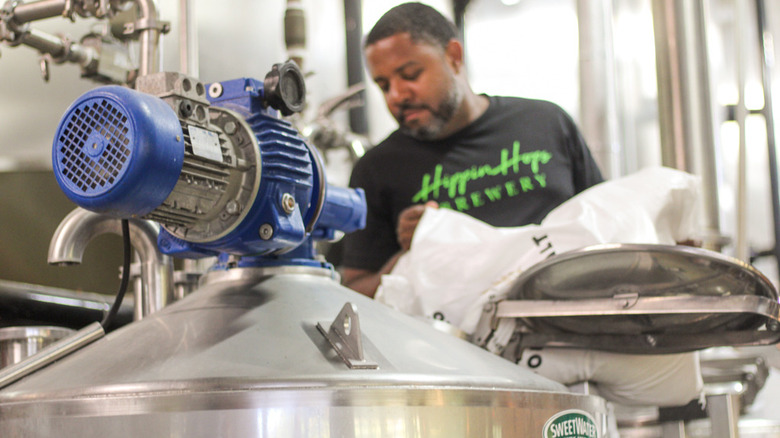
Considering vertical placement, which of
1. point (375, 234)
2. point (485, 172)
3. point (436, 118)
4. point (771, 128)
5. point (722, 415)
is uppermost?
point (771, 128)

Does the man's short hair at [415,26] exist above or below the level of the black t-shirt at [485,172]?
above

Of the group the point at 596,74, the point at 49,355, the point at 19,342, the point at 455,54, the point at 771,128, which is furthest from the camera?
the point at 771,128

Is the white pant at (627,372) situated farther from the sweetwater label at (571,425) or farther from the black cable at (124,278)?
the black cable at (124,278)

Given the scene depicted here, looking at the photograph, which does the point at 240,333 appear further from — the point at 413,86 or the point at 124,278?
the point at 413,86

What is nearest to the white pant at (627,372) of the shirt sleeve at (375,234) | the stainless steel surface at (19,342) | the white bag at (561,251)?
the white bag at (561,251)

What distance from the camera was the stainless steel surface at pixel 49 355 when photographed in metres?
0.75

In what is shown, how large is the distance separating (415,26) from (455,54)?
0.43 ft

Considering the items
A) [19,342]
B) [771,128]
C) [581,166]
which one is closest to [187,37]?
[19,342]

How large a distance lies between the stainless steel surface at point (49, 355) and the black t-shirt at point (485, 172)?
83 cm

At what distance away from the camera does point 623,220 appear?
3.48ft

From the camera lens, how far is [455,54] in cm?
182

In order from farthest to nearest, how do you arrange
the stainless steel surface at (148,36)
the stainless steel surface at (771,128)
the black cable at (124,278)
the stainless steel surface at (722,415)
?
the stainless steel surface at (771,128) → the stainless steel surface at (722,415) → the stainless steel surface at (148,36) → the black cable at (124,278)

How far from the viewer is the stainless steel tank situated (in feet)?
2.13

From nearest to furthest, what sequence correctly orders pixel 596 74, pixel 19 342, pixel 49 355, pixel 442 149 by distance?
pixel 49 355, pixel 19 342, pixel 442 149, pixel 596 74
